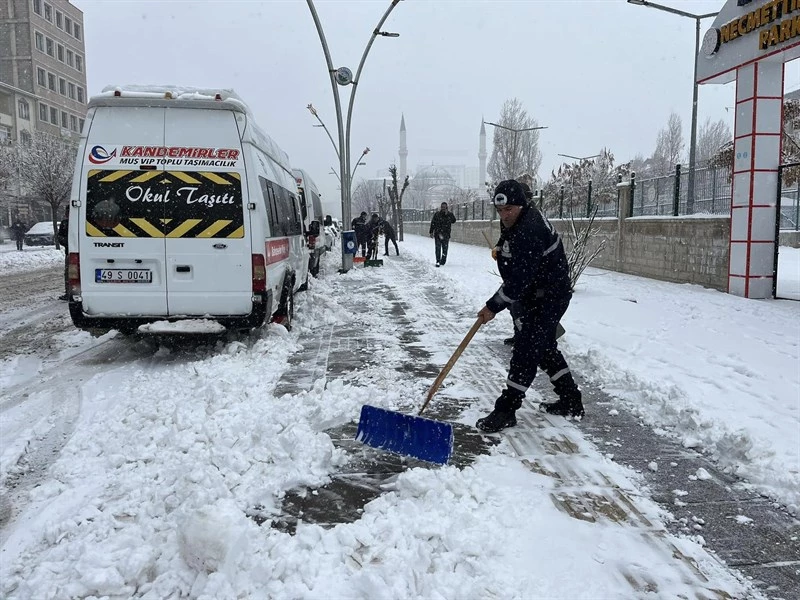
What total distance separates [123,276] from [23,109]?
60011 mm

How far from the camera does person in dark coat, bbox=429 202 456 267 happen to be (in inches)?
684

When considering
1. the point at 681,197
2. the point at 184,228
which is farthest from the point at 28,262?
the point at 681,197

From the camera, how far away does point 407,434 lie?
157 inches

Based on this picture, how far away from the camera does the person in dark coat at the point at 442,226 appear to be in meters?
17.4

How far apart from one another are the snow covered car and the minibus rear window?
32190 millimetres

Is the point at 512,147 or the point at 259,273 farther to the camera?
the point at 512,147

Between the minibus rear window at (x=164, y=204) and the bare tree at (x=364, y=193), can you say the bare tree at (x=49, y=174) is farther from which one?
the bare tree at (x=364, y=193)

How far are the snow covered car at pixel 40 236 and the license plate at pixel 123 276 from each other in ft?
106

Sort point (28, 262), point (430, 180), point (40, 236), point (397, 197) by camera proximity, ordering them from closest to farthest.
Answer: point (28, 262), point (40, 236), point (397, 197), point (430, 180)

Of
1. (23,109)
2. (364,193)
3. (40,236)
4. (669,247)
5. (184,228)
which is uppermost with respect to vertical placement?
(23,109)

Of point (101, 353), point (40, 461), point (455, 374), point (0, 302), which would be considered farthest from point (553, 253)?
point (0, 302)

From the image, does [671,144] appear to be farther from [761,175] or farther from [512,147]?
[761,175]

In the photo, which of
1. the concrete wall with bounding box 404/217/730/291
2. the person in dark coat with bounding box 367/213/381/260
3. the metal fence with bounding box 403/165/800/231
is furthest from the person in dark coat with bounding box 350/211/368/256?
the metal fence with bounding box 403/165/800/231

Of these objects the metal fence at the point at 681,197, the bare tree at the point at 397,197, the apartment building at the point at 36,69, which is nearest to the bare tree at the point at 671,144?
the bare tree at the point at 397,197
